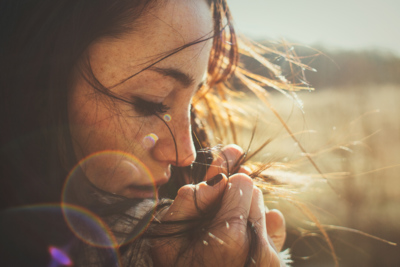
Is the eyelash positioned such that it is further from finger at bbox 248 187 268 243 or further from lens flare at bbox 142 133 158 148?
Answer: finger at bbox 248 187 268 243

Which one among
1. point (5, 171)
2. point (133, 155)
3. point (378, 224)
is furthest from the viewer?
point (378, 224)

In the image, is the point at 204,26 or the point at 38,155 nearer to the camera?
the point at 38,155

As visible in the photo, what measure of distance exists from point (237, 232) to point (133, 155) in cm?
52

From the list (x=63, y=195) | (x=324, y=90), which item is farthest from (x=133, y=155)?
(x=324, y=90)

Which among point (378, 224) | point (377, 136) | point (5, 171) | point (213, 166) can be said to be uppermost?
point (5, 171)

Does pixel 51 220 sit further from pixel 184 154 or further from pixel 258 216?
pixel 258 216

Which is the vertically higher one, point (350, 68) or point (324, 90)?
point (350, 68)

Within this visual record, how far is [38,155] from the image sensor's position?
0.98 meters

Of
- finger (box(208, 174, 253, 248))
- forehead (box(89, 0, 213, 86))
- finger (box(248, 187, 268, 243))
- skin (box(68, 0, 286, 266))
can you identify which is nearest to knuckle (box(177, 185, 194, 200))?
skin (box(68, 0, 286, 266))

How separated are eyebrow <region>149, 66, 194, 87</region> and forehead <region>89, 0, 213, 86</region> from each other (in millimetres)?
24

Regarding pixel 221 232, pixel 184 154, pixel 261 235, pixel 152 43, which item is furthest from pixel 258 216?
pixel 152 43

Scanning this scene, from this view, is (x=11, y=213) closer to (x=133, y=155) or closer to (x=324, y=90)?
(x=133, y=155)

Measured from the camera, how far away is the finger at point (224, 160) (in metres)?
1.31

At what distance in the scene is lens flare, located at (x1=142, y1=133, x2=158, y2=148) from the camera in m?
1.08
